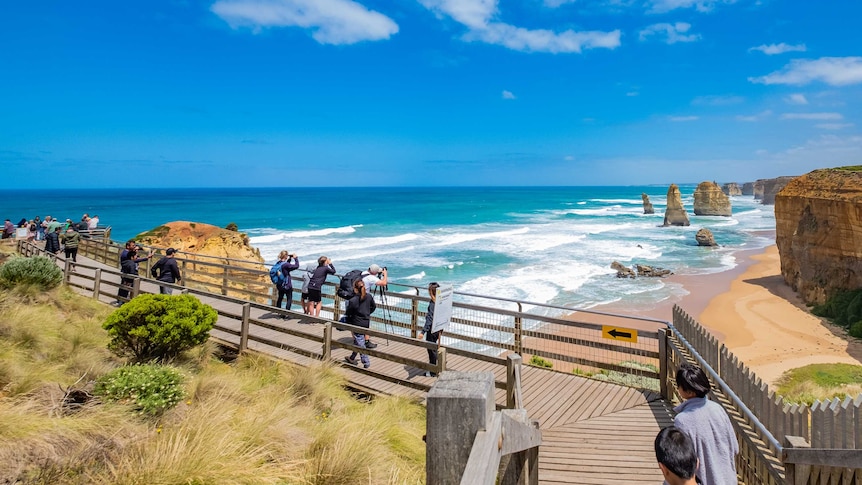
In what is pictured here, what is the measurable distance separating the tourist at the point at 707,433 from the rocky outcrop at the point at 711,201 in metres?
96.8

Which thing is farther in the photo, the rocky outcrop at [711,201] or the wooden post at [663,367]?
the rocky outcrop at [711,201]

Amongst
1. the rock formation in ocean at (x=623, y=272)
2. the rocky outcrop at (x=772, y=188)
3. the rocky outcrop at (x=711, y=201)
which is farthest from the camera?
the rocky outcrop at (x=772, y=188)

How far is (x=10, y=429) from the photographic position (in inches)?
144

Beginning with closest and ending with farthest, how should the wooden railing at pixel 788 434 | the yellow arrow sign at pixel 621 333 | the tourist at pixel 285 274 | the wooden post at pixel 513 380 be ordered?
the wooden railing at pixel 788 434 < the wooden post at pixel 513 380 < the yellow arrow sign at pixel 621 333 < the tourist at pixel 285 274

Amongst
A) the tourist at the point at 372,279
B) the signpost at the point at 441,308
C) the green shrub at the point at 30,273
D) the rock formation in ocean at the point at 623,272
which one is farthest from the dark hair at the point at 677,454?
the rock formation in ocean at the point at 623,272

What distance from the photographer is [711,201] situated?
8556cm

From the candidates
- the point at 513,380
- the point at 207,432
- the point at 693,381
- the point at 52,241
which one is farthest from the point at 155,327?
the point at 52,241

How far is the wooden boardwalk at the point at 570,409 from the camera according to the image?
504cm

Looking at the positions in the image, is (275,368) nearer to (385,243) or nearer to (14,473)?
(14,473)

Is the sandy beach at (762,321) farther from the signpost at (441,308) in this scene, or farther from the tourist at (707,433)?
the tourist at (707,433)

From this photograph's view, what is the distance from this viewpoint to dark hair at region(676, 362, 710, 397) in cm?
331

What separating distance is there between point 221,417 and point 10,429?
1566 millimetres

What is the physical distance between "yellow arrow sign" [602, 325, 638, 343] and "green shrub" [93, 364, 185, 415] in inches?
237

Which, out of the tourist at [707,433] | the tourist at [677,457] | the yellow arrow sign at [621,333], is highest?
the tourist at [677,457]
